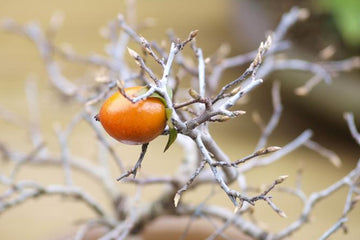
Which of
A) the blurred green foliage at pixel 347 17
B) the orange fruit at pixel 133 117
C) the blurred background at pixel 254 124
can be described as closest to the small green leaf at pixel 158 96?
the orange fruit at pixel 133 117

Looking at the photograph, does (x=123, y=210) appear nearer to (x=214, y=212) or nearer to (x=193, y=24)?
(x=214, y=212)

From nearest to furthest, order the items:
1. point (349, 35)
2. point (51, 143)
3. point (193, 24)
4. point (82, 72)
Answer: point (349, 35)
point (51, 143)
point (82, 72)
point (193, 24)

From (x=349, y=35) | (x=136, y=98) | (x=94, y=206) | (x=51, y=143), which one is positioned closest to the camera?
(x=136, y=98)

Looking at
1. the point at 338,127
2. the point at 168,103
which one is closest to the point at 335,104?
the point at 338,127

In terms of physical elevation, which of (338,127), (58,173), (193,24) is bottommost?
(338,127)

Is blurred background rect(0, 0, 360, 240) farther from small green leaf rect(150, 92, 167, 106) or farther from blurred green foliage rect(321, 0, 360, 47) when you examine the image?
small green leaf rect(150, 92, 167, 106)

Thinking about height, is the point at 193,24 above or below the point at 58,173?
above
